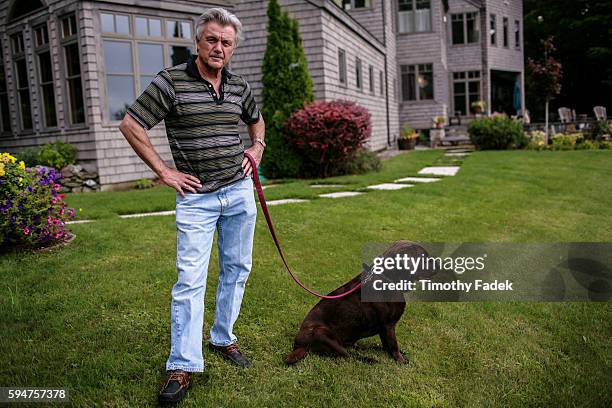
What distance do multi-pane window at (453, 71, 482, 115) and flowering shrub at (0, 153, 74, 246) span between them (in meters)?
22.7

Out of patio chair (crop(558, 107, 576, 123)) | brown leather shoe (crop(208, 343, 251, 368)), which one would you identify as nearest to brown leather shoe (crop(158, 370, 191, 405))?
brown leather shoe (crop(208, 343, 251, 368))

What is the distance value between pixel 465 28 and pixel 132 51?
19233mm

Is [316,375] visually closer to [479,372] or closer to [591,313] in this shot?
[479,372]

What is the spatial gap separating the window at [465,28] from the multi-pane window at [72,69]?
64.4 feet

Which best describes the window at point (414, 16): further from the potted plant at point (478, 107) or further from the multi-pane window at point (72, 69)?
the multi-pane window at point (72, 69)

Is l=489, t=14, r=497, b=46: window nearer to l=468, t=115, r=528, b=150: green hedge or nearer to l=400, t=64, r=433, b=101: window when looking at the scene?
l=400, t=64, r=433, b=101: window

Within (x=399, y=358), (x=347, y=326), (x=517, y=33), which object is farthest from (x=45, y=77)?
(x=517, y=33)

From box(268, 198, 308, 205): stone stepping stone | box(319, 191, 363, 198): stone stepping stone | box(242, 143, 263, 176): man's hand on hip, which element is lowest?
box(268, 198, 308, 205): stone stepping stone

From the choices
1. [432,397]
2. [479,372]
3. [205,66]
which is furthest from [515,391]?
[205,66]

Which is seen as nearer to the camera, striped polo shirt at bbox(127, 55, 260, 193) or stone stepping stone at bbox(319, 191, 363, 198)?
striped polo shirt at bbox(127, 55, 260, 193)

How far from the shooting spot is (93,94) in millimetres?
10359

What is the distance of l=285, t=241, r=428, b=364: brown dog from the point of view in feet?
9.69

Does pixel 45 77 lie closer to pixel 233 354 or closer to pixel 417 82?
pixel 233 354

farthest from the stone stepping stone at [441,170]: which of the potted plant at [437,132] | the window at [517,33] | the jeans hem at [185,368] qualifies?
the window at [517,33]
